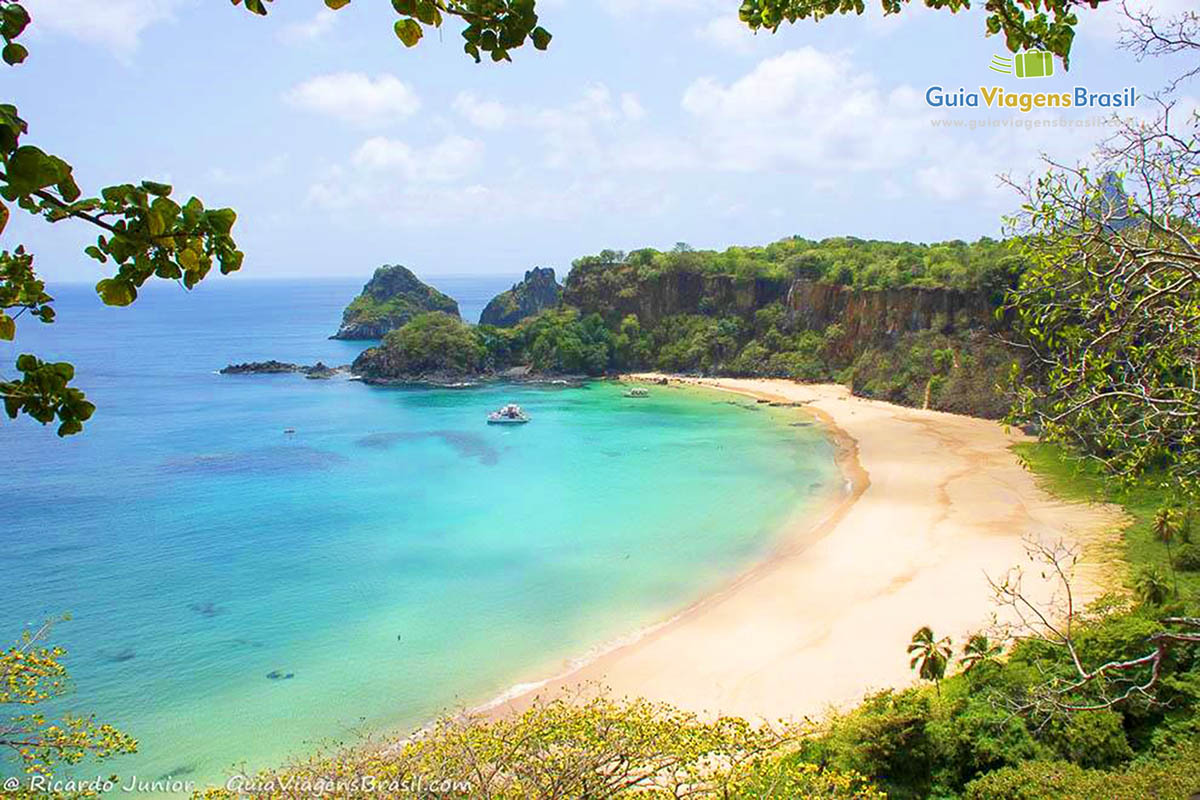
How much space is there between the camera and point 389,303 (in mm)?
98125

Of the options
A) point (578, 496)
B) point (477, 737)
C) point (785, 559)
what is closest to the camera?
point (477, 737)

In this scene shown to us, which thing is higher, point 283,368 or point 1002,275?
point 1002,275

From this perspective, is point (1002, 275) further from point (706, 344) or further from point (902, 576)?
point (902, 576)

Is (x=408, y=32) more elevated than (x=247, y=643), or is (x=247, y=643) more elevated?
(x=408, y=32)

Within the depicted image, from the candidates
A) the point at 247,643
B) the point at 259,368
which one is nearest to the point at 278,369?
the point at 259,368

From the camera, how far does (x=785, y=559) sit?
23.4 meters

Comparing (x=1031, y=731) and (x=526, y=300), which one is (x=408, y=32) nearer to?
(x=1031, y=731)

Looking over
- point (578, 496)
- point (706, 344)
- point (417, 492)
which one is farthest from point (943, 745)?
point (706, 344)

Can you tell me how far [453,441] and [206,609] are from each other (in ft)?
73.8

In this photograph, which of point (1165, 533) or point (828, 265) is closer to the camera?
point (1165, 533)

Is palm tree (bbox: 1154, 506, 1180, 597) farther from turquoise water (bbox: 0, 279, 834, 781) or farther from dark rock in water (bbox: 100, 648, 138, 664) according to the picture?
dark rock in water (bbox: 100, 648, 138, 664)

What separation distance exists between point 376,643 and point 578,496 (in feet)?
45.3

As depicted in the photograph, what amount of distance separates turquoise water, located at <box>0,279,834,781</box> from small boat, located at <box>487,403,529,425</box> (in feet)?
3.23

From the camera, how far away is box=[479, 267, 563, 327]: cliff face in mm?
93800
